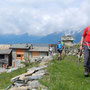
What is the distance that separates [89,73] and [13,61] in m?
37.8

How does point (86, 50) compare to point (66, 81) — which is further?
point (86, 50)

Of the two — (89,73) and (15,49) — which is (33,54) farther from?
(89,73)

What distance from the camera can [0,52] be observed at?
43.4 meters

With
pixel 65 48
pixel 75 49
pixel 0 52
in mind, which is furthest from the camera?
pixel 0 52

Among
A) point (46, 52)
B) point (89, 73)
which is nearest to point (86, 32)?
point (89, 73)

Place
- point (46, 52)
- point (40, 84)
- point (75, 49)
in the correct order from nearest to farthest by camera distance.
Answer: point (40, 84)
point (75, 49)
point (46, 52)

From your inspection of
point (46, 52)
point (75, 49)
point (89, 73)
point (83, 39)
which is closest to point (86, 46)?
point (83, 39)

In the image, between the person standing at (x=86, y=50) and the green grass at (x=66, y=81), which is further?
the person standing at (x=86, y=50)

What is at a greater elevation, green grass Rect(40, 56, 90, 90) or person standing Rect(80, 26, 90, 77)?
person standing Rect(80, 26, 90, 77)

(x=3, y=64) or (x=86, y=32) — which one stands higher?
(x=86, y=32)

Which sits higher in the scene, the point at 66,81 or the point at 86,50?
the point at 86,50

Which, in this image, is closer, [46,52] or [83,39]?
[83,39]

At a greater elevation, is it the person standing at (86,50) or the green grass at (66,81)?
Answer: the person standing at (86,50)

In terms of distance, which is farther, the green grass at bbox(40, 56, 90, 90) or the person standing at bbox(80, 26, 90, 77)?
the person standing at bbox(80, 26, 90, 77)
